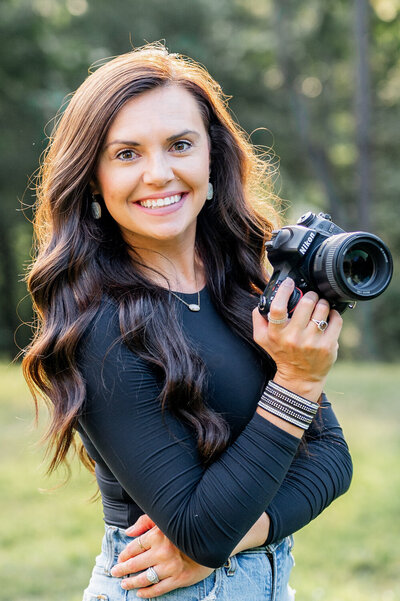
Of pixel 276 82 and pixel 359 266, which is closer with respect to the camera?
Answer: pixel 359 266

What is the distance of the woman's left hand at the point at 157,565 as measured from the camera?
1.56 metres

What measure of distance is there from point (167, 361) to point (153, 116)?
0.58 meters

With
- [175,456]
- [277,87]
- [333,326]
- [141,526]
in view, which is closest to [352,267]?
[333,326]

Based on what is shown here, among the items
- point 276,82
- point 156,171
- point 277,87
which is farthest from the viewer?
point 276,82

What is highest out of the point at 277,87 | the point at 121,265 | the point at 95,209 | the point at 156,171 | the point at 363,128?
the point at 277,87

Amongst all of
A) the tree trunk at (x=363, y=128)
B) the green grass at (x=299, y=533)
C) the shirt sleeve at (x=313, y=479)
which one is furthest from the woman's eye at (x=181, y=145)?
the tree trunk at (x=363, y=128)

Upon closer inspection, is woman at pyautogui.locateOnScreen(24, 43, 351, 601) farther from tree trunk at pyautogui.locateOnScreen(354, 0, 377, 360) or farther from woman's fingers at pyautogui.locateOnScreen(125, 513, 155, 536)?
tree trunk at pyautogui.locateOnScreen(354, 0, 377, 360)

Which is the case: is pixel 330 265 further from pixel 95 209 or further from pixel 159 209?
pixel 95 209

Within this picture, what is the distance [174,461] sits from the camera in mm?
1490

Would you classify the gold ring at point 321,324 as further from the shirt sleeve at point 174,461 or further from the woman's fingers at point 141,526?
the woman's fingers at point 141,526

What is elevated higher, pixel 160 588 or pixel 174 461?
pixel 174 461

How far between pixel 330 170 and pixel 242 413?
58.9 feet

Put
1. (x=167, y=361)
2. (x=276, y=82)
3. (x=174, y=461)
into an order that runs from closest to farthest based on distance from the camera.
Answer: (x=174, y=461) → (x=167, y=361) → (x=276, y=82)

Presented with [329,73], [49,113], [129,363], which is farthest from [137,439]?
[329,73]
